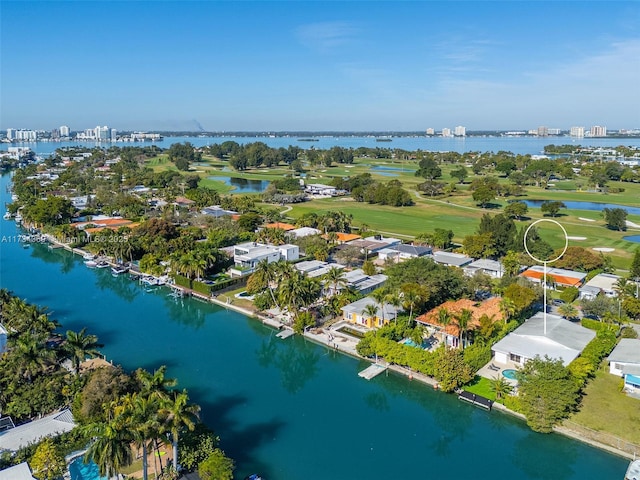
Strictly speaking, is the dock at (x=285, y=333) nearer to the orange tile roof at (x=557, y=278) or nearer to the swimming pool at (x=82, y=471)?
the swimming pool at (x=82, y=471)

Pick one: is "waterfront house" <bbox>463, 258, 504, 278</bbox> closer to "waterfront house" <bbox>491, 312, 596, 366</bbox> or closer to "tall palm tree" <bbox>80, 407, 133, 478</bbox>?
"waterfront house" <bbox>491, 312, 596, 366</bbox>

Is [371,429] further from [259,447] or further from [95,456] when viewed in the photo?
[95,456]

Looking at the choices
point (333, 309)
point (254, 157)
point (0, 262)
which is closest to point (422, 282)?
point (333, 309)

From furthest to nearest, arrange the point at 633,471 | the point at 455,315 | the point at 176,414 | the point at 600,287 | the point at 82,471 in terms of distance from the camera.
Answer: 1. the point at 600,287
2. the point at 455,315
3. the point at 633,471
4. the point at 82,471
5. the point at 176,414

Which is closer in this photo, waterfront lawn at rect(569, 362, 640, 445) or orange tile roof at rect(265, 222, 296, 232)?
waterfront lawn at rect(569, 362, 640, 445)

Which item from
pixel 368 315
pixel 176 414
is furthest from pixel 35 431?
pixel 368 315

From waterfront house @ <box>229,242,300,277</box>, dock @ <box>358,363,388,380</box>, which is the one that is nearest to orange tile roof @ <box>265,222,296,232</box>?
waterfront house @ <box>229,242,300,277</box>

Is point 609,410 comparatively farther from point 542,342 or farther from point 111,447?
point 111,447
